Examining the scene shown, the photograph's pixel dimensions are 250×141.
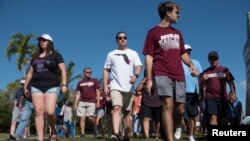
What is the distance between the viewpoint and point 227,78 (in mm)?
8930

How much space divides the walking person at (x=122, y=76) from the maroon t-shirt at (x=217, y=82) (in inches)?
69.8

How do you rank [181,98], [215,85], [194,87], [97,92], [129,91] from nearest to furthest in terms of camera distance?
[181,98] → [129,91] → [215,85] → [194,87] → [97,92]

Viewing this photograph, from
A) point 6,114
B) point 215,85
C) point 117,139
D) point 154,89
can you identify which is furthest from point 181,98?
point 6,114

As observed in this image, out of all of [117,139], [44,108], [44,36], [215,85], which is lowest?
[117,139]

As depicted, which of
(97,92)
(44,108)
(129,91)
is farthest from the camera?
(97,92)

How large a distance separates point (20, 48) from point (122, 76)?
124 ft

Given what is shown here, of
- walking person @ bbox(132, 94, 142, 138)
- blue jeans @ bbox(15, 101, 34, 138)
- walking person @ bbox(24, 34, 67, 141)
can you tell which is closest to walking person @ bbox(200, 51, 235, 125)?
walking person @ bbox(24, 34, 67, 141)

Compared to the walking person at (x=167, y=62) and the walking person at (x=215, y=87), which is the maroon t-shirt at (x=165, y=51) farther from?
the walking person at (x=215, y=87)

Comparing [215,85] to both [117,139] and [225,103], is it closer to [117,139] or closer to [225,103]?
[225,103]

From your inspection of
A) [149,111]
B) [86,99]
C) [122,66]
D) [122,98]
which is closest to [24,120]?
[86,99]

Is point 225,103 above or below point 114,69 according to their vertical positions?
below

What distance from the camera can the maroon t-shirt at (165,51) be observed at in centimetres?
567

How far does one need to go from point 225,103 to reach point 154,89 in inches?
152

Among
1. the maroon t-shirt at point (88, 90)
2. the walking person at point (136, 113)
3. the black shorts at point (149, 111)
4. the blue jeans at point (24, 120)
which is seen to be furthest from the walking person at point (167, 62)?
the walking person at point (136, 113)
